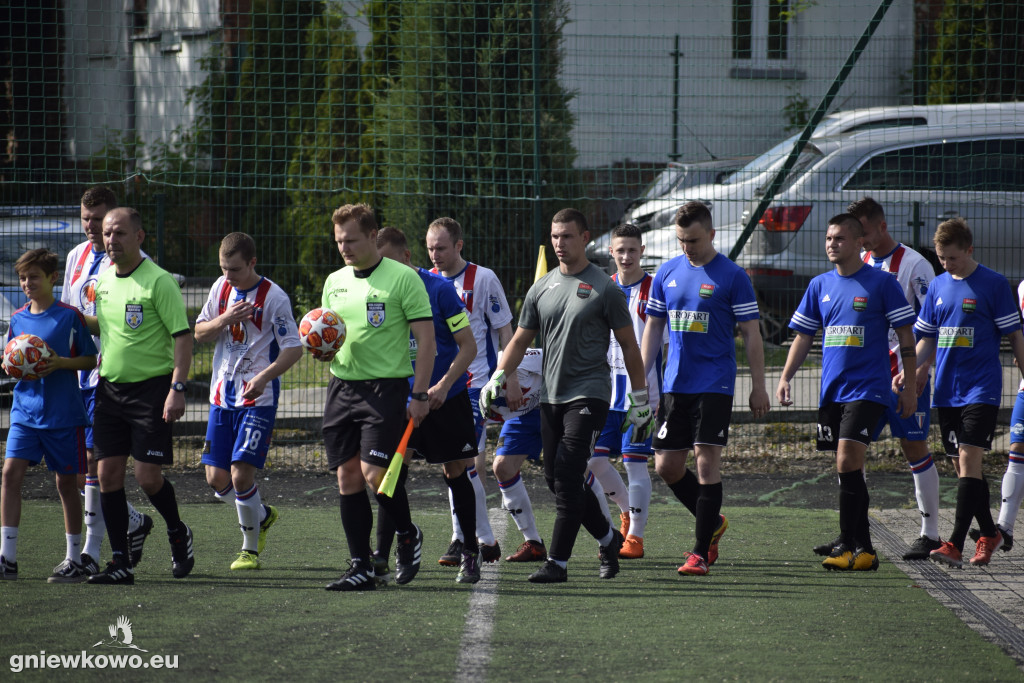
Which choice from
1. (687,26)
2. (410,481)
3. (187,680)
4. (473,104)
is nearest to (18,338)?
(187,680)

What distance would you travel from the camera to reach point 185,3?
2050 centimetres

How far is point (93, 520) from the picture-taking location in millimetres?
6074

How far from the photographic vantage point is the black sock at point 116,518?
18.8 ft

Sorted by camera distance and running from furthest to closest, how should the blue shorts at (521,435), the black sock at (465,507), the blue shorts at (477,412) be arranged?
the blue shorts at (477,412) → the blue shorts at (521,435) → the black sock at (465,507)

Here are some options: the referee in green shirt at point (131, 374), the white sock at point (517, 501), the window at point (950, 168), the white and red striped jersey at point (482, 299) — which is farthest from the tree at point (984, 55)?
the referee in green shirt at point (131, 374)

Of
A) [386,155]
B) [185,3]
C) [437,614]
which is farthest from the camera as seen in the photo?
[185,3]

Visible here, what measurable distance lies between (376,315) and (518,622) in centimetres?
163

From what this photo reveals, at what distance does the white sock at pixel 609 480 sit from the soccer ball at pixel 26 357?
3.14 m

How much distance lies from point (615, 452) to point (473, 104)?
5339mm

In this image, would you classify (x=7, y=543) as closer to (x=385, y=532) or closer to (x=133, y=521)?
(x=133, y=521)

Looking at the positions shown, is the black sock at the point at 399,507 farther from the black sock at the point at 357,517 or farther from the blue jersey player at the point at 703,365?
the blue jersey player at the point at 703,365

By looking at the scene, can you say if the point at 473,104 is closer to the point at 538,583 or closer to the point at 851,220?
the point at 851,220

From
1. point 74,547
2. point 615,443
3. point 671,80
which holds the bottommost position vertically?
point 74,547

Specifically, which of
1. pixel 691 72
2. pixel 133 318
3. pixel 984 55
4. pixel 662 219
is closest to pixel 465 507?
pixel 133 318
